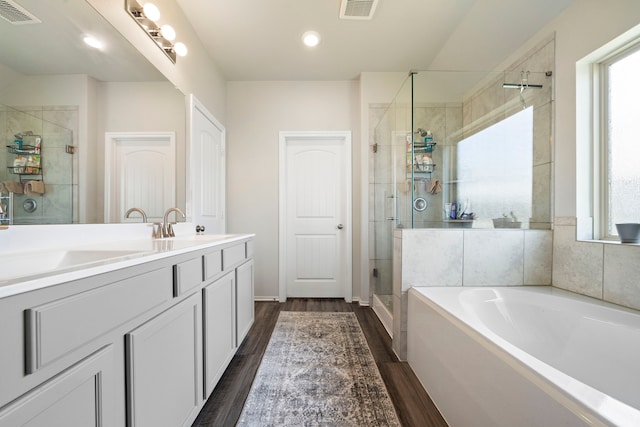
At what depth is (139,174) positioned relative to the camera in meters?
1.63

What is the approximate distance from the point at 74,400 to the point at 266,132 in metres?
2.85

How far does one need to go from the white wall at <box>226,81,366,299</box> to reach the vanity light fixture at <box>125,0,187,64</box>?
1146 mm

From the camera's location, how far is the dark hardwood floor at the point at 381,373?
1.32m

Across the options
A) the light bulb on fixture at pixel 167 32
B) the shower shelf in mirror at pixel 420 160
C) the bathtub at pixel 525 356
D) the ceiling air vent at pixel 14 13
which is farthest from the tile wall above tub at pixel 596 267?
the light bulb on fixture at pixel 167 32

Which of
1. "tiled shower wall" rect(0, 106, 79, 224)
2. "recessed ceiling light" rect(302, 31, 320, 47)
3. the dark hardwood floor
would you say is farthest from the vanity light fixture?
the dark hardwood floor

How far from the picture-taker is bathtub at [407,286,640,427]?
72 cm

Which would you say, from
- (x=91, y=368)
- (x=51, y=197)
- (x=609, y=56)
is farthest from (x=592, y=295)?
(x=51, y=197)

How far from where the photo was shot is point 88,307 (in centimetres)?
66

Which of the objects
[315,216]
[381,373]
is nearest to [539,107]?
[381,373]

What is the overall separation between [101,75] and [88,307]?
1.23 m

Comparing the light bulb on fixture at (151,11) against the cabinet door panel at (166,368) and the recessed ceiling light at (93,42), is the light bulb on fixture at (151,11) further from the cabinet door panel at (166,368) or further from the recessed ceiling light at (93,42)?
the cabinet door panel at (166,368)

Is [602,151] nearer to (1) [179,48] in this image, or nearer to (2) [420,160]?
(2) [420,160]

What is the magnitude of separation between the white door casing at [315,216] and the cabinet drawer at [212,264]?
168cm

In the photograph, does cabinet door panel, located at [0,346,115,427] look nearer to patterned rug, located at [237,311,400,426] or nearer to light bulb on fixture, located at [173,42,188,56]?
patterned rug, located at [237,311,400,426]
